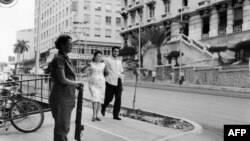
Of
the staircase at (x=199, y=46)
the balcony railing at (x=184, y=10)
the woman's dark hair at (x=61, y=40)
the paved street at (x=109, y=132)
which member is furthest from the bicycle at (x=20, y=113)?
the balcony railing at (x=184, y=10)

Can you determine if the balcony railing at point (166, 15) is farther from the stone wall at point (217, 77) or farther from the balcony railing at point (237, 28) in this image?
the stone wall at point (217, 77)

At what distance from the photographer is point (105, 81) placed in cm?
787

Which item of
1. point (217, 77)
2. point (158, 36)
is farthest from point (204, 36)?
point (217, 77)

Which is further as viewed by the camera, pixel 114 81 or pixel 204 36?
pixel 204 36

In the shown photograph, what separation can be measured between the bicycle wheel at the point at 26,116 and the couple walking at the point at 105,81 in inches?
52.8

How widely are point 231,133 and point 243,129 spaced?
1.78 ft

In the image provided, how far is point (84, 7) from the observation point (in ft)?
227

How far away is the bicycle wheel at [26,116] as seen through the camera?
6320 mm

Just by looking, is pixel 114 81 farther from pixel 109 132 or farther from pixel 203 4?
pixel 203 4

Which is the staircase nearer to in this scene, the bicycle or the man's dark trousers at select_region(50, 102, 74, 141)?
the bicycle

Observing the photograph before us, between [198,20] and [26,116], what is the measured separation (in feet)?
105

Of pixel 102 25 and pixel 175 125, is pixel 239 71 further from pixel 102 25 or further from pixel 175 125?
pixel 102 25

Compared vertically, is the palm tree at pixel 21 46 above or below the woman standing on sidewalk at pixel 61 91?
above
